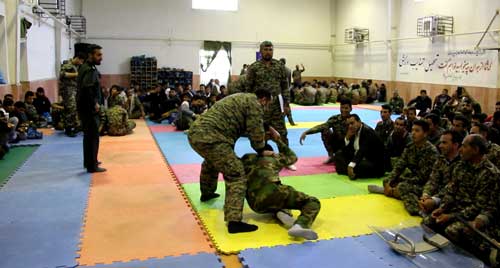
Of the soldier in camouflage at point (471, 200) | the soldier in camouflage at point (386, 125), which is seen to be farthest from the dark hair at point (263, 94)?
the soldier in camouflage at point (386, 125)

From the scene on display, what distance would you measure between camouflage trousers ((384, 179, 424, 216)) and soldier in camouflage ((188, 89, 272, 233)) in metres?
1.98

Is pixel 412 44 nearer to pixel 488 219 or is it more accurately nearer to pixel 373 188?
pixel 373 188

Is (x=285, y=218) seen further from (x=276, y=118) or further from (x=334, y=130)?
(x=334, y=130)

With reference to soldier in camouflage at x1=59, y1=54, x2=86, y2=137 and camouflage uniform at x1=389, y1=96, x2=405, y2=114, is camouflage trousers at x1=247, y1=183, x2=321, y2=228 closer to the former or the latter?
soldier in camouflage at x1=59, y1=54, x2=86, y2=137

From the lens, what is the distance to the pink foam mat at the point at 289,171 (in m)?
7.22

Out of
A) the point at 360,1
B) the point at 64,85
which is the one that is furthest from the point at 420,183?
the point at 360,1

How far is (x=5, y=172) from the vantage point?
7441 millimetres

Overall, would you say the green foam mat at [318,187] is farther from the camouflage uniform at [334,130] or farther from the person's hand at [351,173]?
the camouflage uniform at [334,130]

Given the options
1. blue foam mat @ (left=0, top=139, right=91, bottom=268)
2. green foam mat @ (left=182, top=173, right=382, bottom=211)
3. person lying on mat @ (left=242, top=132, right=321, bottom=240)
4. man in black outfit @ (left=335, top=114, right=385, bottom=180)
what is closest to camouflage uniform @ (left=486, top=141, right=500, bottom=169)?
green foam mat @ (left=182, top=173, right=382, bottom=211)

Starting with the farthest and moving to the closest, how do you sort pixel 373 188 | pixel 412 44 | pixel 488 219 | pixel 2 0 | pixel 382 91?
pixel 382 91 < pixel 412 44 < pixel 2 0 < pixel 373 188 < pixel 488 219

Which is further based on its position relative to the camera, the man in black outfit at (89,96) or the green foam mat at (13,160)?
the green foam mat at (13,160)

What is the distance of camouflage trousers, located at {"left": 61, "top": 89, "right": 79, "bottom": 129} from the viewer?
11070 mm

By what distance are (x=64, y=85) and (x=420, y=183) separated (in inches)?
341

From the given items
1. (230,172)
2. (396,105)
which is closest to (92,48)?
(230,172)
